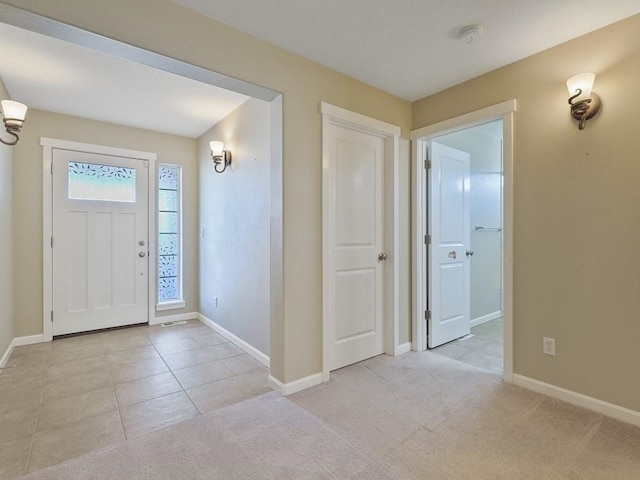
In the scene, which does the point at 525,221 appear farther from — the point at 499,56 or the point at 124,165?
the point at 124,165

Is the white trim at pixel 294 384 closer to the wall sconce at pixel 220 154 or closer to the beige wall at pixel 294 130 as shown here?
the beige wall at pixel 294 130

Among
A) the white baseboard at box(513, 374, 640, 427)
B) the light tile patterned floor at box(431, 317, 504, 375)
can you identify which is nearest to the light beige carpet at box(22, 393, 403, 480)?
the white baseboard at box(513, 374, 640, 427)

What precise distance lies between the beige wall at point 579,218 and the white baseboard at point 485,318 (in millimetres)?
1633

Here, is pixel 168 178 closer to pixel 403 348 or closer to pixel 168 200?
pixel 168 200

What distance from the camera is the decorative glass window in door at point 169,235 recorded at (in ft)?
13.9

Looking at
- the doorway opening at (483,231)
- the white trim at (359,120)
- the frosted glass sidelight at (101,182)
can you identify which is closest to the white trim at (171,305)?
the frosted glass sidelight at (101,182)

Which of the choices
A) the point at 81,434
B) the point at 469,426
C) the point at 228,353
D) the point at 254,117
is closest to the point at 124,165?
the point at 254,117

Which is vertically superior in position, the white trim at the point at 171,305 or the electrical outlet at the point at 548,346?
the electrical outlet at the point at 548,346

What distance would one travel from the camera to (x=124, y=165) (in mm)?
3902

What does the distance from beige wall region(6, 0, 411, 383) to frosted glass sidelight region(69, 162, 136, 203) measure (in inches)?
104

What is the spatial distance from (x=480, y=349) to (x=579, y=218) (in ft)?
5.32

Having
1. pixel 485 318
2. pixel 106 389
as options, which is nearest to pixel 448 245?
pixel 485 318

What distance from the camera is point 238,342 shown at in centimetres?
330

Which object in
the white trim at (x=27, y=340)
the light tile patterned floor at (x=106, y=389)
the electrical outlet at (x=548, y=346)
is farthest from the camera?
the white trim at (x=27, y=340)
